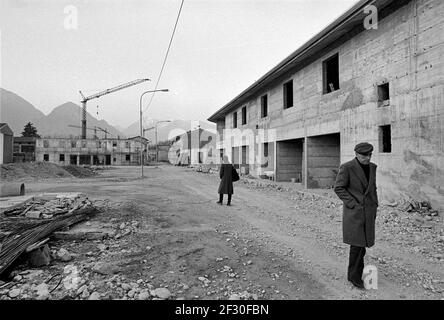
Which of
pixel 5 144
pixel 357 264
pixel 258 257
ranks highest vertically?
pixel 5 144

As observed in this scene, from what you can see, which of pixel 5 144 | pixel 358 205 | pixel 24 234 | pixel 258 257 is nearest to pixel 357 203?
pixel 358 205

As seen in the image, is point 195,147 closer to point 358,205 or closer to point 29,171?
point 29,171

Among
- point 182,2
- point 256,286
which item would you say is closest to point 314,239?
point 256,286

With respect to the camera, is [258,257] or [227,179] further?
[227,179]

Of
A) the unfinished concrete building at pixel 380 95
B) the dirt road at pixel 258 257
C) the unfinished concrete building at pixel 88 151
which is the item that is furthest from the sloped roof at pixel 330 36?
the unfinished concrete building at pixel 88 151

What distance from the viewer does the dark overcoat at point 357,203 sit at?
337 cm

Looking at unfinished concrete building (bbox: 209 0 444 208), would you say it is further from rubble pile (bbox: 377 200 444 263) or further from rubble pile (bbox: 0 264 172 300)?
rubble pile (bbox: 0 264 172 300)

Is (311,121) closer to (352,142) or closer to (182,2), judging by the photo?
(352,142)

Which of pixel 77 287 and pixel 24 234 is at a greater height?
pixel 24 234

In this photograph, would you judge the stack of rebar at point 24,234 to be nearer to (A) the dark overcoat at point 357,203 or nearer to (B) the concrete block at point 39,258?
(B) the concrete block at point 39,258

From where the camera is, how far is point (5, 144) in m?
26.3

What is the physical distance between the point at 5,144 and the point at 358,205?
32.7 meters

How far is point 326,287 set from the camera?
3428mm

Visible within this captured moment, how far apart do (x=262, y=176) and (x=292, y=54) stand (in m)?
8.65
